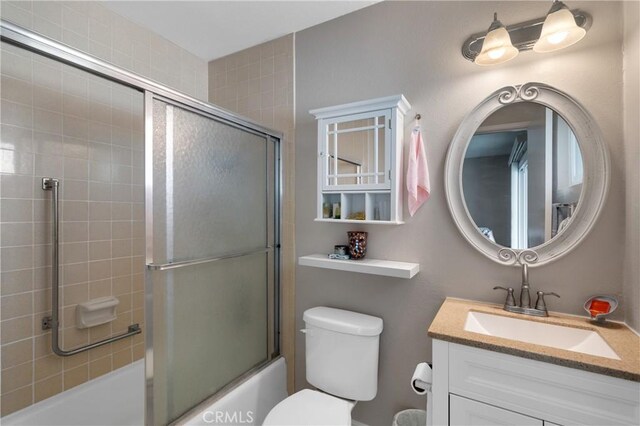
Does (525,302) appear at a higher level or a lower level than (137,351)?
higher

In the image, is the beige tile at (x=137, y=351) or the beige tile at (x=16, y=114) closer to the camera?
the beige tile at (x=16, y=114)

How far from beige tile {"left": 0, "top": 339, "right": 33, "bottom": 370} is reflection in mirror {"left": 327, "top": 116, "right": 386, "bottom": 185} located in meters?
1.75

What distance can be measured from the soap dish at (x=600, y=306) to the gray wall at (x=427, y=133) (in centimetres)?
7

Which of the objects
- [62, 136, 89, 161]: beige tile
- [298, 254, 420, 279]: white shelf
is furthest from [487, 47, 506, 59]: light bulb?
[62, 136, 89, 161]: beige tile

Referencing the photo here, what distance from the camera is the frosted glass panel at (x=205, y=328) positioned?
Answer: 1250 mm

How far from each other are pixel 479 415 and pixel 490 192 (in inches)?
35.8

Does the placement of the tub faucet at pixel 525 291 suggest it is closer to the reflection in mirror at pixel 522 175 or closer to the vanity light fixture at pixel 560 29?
the reflection in mirror at pixel 522 175

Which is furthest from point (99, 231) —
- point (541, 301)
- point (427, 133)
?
point (541, 301)

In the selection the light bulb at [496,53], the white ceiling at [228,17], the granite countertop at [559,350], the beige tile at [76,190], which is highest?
the white ceiling at [228,17]

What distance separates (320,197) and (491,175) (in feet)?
2.80

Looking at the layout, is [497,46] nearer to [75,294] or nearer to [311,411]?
[311,411]

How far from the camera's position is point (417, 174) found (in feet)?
4.81

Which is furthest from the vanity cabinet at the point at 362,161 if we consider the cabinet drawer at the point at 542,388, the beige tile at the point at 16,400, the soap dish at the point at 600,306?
the beige tile at the point at 16,400

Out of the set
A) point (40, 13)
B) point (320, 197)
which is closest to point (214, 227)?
point (320, 197)
